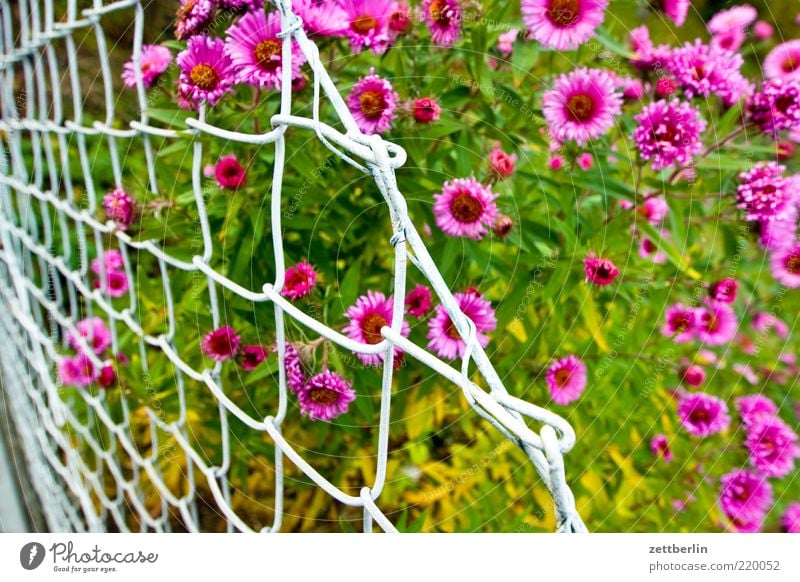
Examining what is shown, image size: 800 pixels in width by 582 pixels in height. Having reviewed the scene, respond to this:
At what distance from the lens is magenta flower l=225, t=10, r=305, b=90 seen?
457 millimetres

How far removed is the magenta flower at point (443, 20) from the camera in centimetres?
51

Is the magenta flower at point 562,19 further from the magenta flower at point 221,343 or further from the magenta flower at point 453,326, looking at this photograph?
the magenta flower at point 221,343

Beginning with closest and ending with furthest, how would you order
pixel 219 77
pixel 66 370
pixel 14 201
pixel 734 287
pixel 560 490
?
pixel 560 490 < pixel 219 77 < pixel 734 287 < pixel 66 370 < pixel 14 201

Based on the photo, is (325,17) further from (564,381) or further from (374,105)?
(564,381)

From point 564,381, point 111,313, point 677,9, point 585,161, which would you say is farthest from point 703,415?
point 111,313

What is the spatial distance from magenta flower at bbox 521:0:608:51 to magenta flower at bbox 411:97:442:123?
Answer: 0.11m

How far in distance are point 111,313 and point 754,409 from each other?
2.42 ft

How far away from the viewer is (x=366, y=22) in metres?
0.49

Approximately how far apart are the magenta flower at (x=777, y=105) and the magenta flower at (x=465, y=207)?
268 mm
